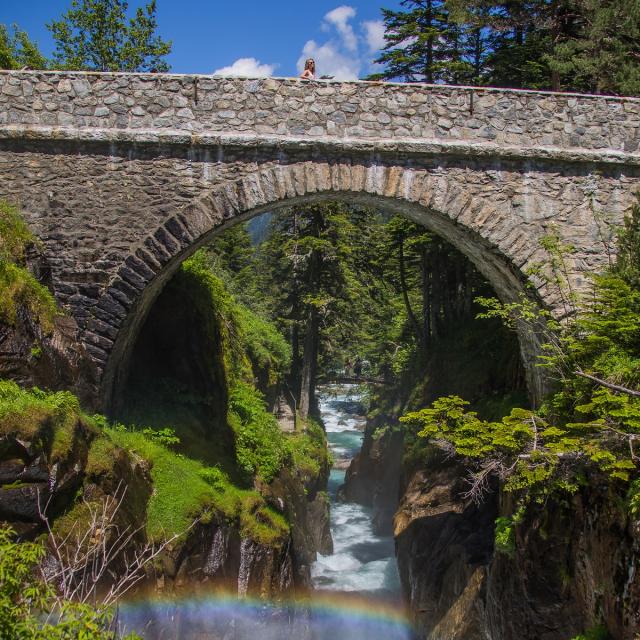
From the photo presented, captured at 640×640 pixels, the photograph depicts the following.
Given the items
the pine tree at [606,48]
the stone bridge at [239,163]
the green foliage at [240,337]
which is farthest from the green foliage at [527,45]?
the green foliage at [240,337]

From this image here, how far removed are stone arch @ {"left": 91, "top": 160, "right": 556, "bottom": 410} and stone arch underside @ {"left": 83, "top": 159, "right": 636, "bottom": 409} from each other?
0.6 inches

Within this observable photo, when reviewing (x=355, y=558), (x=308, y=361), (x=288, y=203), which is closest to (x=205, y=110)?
(x=288, y=203)

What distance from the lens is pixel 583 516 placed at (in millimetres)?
6391

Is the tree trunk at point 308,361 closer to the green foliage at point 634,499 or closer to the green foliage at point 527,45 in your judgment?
the green foliage at point 527,45

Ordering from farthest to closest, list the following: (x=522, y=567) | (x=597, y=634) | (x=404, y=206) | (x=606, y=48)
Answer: (x=606, y=48), (x=404, y=206), (x=522, y=567), (x=597, y=634)

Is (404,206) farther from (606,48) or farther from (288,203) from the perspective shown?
(606,48)

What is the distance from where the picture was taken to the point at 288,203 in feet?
29.9

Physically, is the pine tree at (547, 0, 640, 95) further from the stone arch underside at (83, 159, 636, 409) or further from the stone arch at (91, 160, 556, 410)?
the stone arch at (91, 160, 556, 410)

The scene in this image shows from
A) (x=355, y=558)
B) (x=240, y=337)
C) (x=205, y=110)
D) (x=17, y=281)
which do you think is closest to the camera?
(x=17, y=281)

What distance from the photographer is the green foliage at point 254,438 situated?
11.9 metres

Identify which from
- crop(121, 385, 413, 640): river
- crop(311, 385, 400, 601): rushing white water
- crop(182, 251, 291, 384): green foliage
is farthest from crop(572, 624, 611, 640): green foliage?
crop(311, 385, 400, 601): rushing white water

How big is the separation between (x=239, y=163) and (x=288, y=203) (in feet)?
3.08

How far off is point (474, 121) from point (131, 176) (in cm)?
517

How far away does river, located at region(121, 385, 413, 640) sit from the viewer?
7.66 m
